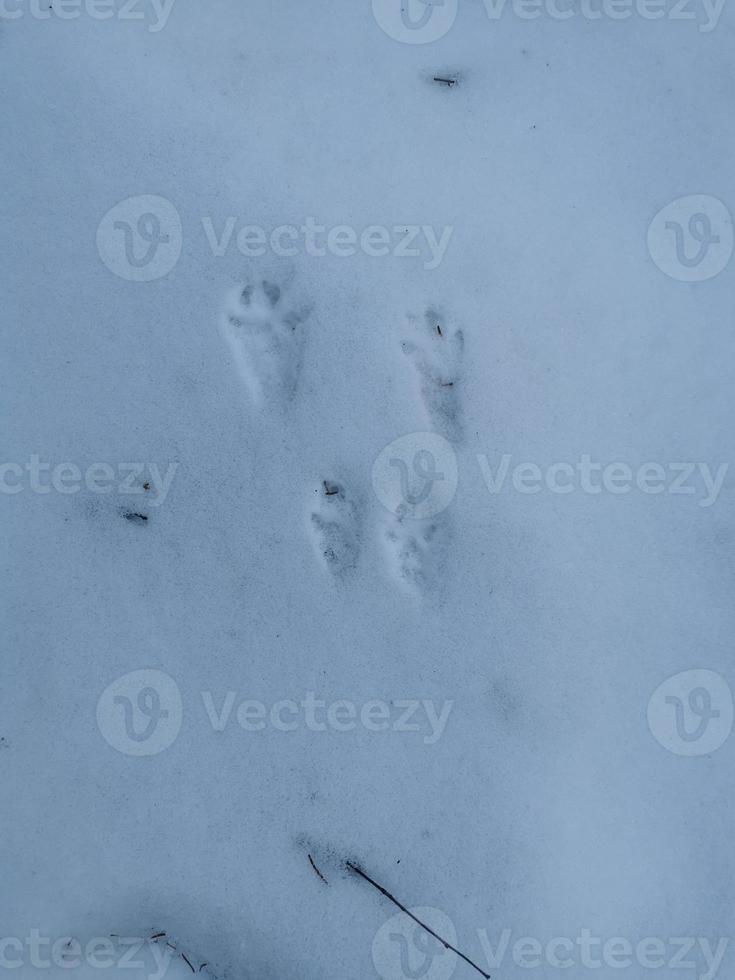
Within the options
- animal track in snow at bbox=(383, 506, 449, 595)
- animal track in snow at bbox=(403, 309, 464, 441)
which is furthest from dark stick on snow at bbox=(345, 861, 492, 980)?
animal track in snow at bbox=(403, 309, 464, 441)

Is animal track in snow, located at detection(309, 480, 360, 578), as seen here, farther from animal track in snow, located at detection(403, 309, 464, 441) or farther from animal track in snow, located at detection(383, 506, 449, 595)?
animal track in snow, located at detection(403, 309, 464, 441)

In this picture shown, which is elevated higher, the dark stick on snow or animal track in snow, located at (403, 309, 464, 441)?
animal track in snow, located at (403, 309, 464, 441)

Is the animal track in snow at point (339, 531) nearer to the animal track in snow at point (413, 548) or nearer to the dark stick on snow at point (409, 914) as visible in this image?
the animal track in snow at point (413, 548)

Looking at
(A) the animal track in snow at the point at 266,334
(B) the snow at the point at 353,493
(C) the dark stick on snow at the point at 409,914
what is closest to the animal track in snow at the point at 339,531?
(B) the snow at the point at 353,493

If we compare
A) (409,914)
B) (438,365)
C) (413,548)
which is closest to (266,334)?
(438,365)

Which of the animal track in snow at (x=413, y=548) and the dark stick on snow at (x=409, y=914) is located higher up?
the animal track in snow at (x=413, y=548)

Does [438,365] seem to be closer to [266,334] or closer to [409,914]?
[266,334]

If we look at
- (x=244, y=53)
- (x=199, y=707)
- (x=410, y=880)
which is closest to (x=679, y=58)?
(x=244, y=53)
